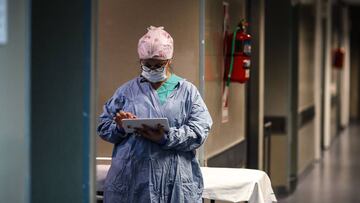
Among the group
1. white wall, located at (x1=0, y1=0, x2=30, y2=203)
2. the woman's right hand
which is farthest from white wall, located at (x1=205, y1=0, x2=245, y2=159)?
white wall, located at (x1=0, y1=0, x2=30, y2=203)

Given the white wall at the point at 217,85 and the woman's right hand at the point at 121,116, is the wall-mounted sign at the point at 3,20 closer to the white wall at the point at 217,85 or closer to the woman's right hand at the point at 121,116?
the woman's right hand at the point at 121,116

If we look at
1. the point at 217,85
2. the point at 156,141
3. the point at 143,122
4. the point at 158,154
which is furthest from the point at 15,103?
the point at 217,85

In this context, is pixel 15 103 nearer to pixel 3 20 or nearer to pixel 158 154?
pixel 3 20

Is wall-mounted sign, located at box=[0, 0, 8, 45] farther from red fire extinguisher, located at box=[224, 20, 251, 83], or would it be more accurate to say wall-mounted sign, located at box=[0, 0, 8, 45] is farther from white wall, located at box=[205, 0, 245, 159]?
red fire extinguisher, located at box=[224, 20, 251, 83]

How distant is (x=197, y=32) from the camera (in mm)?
5055

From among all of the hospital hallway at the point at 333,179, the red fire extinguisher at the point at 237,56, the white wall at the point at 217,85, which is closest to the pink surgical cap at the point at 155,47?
the white wall at the point at 217,85

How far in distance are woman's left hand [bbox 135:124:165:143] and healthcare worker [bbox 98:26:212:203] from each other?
0.04 m

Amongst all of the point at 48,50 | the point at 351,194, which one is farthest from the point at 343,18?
the point at 48,50

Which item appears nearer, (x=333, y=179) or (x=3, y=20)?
(x=3, y=20)

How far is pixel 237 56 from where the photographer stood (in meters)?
5.82

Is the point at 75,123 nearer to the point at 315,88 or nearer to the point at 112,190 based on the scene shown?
the point at 112,190

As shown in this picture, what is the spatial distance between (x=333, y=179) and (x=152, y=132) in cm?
672

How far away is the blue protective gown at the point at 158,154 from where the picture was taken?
158 inches

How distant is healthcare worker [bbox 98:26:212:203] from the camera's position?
13.2 feet
